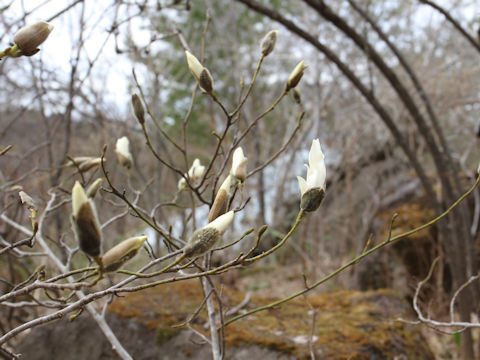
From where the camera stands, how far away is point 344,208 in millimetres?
6547

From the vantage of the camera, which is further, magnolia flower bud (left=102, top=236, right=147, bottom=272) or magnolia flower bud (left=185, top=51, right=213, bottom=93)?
magnolia flower bud (left=185, top=51, right=213, bottom=93)

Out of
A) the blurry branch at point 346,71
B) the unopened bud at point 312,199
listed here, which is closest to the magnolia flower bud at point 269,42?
the unopened bud at point 312,199

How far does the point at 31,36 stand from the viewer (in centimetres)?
76

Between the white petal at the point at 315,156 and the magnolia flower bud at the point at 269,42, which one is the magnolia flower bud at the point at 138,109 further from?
the white petal at the point at 315,156

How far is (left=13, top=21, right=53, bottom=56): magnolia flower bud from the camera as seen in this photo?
2.48 ft

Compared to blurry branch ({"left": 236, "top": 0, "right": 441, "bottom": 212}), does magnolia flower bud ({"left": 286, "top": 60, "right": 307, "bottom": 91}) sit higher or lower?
lower

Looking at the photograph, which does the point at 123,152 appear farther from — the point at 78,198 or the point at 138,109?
the point at 78,198

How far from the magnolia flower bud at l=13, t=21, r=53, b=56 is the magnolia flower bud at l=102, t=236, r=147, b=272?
0.46m

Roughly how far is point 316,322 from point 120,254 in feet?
4.93

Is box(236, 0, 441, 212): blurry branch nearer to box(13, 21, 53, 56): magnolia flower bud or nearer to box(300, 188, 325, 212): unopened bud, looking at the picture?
box(13, 21, 53, 56): magnolia flower bud

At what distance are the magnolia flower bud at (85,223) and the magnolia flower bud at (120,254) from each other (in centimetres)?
4

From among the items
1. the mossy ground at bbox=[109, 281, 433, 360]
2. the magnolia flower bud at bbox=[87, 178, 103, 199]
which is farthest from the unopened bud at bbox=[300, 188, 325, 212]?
the mossy ground at bbox=[109, 281, 433, 360]

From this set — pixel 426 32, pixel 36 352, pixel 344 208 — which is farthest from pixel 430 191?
pixel 426 32

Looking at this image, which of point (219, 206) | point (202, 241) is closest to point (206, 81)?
point (219, 206)
